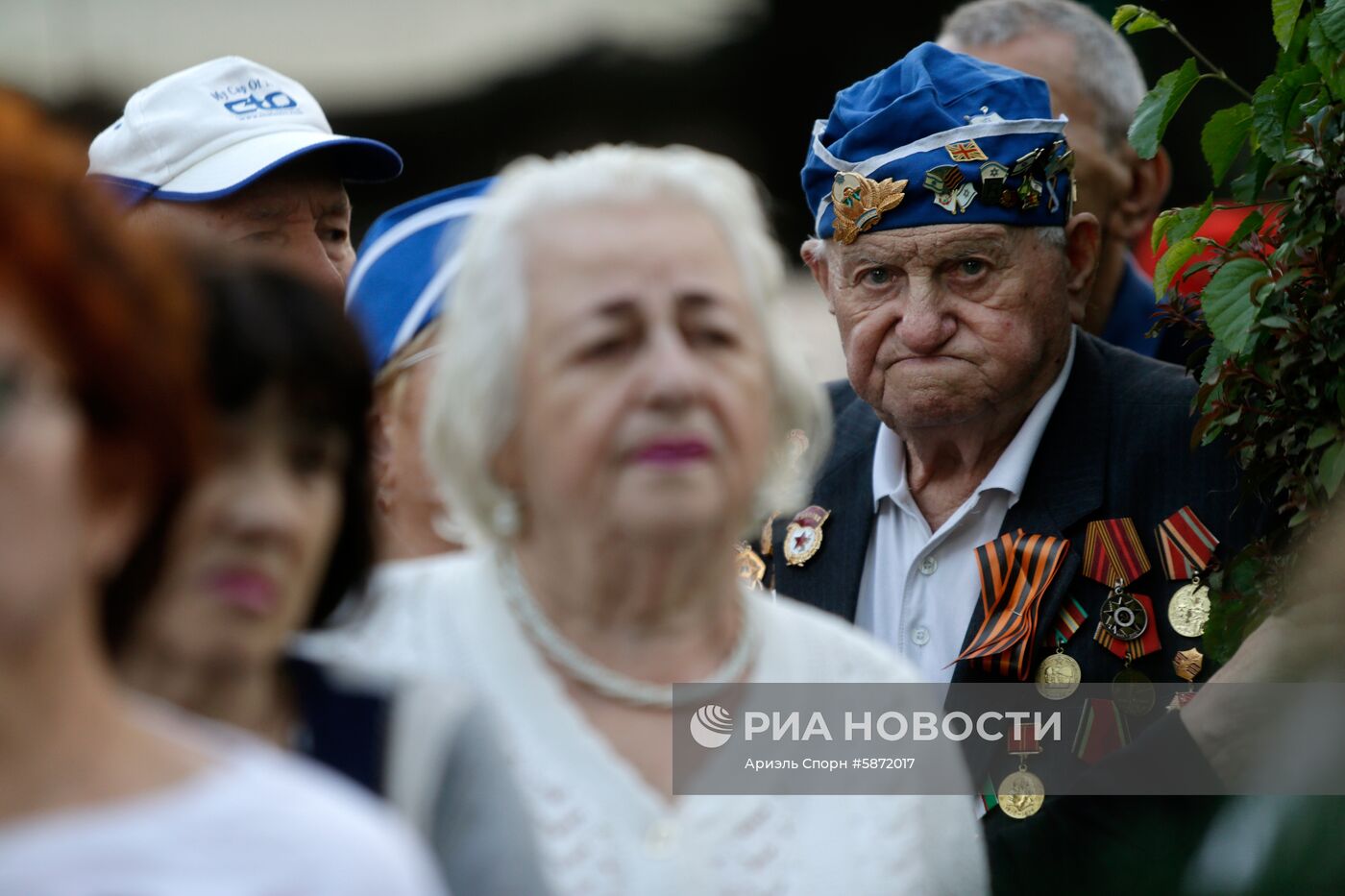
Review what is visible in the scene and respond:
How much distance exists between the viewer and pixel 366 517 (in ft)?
5.89

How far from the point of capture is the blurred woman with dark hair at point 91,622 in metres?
1.18

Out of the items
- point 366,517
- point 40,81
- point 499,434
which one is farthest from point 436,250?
point 40,81

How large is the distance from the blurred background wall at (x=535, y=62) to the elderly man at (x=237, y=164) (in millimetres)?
4154

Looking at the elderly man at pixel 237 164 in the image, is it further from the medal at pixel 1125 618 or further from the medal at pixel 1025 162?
the medal at pixel 1125 618

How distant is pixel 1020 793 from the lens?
3.15 m

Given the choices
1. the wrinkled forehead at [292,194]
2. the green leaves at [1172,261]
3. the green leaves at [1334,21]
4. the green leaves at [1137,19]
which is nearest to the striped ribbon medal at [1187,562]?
the green leaves at [1172,261]

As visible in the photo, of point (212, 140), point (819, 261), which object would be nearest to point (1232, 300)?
point (819, 261)

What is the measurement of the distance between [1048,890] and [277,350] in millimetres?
1471

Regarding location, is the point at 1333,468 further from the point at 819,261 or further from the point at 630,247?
the point at 819,261

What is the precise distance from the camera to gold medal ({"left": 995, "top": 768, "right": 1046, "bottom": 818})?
3.11m

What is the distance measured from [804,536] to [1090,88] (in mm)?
1803

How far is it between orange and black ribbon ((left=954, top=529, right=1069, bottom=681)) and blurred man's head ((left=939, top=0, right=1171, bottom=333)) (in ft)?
4.62

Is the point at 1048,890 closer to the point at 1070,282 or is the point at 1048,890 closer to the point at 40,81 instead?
the point at 1070,282

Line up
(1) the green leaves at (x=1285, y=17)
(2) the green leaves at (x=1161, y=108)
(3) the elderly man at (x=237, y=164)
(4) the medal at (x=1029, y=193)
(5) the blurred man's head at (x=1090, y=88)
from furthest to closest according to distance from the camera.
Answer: (5) the blurred man's head at (x=1090, y=88) < (3) the elderly man at (x=237, y=164) < (4) the medal at (x=1029, y=193) < (2) the green leaves at (x=1161, y=108) < (1) the green leaves at (x=1285, y=17)
